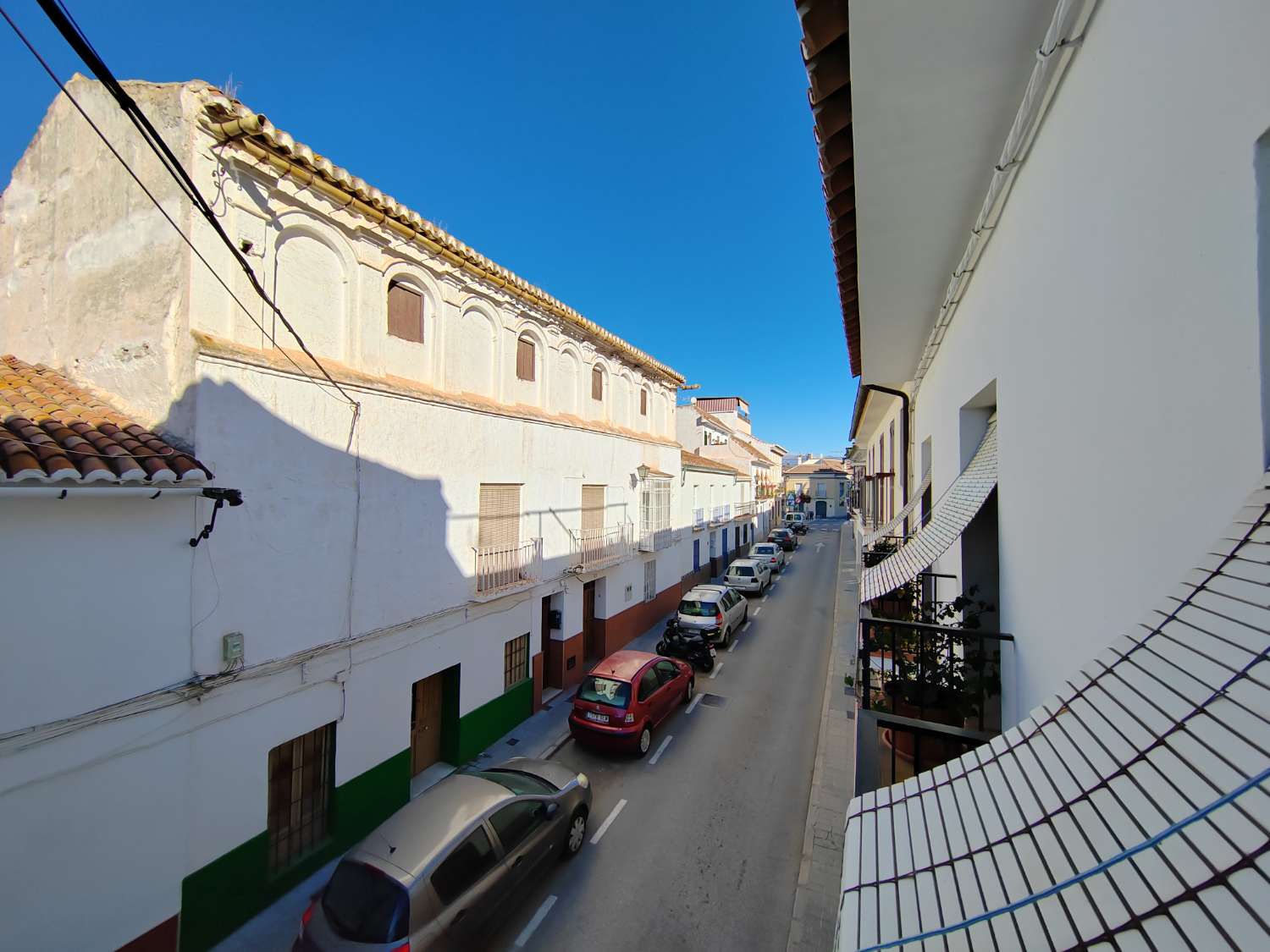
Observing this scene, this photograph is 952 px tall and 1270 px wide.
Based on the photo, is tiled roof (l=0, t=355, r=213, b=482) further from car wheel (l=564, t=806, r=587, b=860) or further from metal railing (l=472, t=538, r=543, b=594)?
car wheel (l=564, t=806, r=587, b=860)

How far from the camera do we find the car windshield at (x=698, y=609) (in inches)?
536

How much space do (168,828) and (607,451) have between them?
9073 millimetres

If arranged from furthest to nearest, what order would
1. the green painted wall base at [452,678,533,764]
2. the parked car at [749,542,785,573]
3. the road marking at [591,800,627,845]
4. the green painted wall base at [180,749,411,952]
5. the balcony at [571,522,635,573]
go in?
the parked car at [749,542,785,573] < the balcony at [571,522,635,573] < the green painted wall base at [452,678,533,764] < the road marking at [591,800,627,845] < the green painted wall base at [180,749,411,952]

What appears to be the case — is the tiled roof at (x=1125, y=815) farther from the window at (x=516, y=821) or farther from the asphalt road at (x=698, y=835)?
the asphalt road at (x=698, y=835)

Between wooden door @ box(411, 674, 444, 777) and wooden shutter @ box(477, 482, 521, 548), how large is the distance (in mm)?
2225

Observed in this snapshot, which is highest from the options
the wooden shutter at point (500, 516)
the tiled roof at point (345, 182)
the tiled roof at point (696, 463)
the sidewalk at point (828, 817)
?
the tiled roof at point (345, 182)

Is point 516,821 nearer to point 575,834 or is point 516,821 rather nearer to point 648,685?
point 575,834

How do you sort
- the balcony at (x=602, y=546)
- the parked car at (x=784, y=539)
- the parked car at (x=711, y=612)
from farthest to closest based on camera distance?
the parked car at (x=784, y=539)
the parked car at (x=711, y=612)
the balcony at (x=602, y=546)

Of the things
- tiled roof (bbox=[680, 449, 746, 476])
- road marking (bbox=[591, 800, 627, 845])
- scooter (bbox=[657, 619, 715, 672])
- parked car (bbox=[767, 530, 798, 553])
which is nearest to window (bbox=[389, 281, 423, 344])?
road marking (bbox=[591, 800, 627, 845])

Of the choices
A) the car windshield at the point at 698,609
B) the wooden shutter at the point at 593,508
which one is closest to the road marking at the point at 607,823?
the wooden shutter at the point at 593,508

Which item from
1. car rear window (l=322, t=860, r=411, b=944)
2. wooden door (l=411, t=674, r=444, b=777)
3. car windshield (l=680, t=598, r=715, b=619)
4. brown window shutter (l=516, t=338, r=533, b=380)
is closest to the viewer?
car rear window (l=322, t=860, r=411, b=944)

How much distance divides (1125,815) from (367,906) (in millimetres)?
5206

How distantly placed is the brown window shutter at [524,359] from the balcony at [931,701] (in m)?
7.17

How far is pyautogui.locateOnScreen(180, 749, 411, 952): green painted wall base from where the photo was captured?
16.3ft
